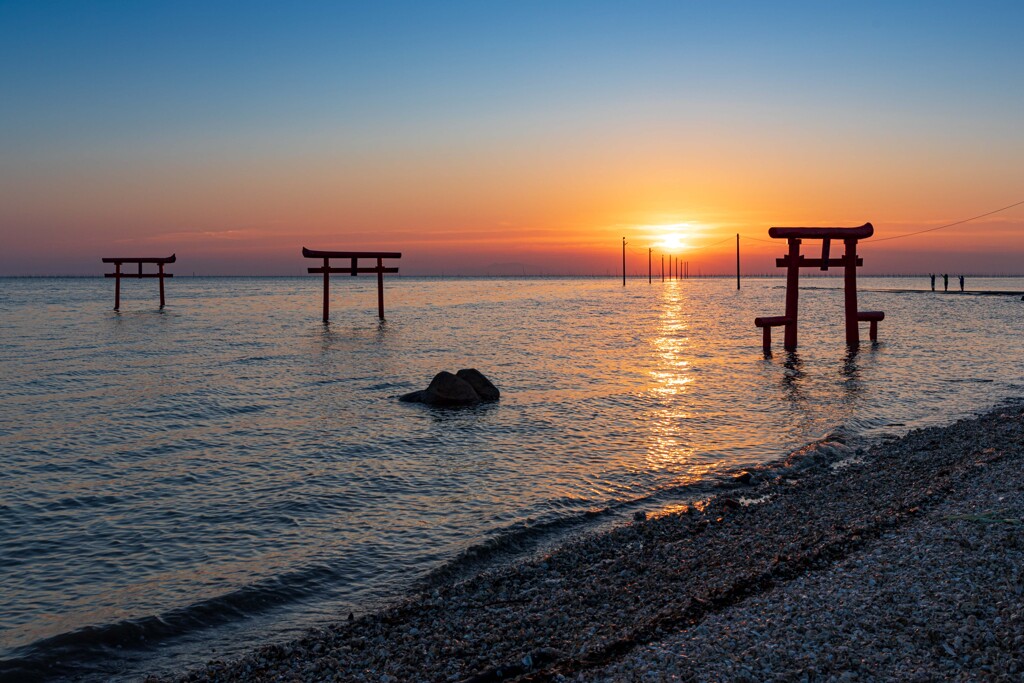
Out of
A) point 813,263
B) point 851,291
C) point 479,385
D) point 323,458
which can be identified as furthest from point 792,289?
point 323,458

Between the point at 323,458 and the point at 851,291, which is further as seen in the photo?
the point at 851,291

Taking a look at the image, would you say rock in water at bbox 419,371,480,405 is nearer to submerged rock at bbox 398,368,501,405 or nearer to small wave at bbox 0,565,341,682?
submerged rock at bbox 398,368,501,405

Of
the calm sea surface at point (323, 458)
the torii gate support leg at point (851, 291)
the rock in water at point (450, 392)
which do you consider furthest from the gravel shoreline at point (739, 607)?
the torii gate support leg at point (851, 291)

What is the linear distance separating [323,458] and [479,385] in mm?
5754

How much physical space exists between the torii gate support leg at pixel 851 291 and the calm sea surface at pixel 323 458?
670 millimetres

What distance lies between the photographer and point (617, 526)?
26.8 ft

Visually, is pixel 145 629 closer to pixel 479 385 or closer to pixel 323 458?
pixel 323 458

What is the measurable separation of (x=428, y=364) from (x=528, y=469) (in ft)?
44.2

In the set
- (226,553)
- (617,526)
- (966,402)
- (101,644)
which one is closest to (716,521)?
(617,526)

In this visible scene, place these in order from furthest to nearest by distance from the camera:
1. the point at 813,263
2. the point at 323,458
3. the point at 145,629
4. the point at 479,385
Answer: the point at 813,263, the point at 479,385, the point at 323,458, the point at 145,629

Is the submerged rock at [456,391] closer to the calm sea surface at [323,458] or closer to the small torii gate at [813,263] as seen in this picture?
the calm sea surface at [323,458]

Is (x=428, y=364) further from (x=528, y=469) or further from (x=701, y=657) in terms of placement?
(x=701, y=657)

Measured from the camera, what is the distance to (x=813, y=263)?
78.2ft

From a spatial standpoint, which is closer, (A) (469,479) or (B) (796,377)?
(A) (469,479)
